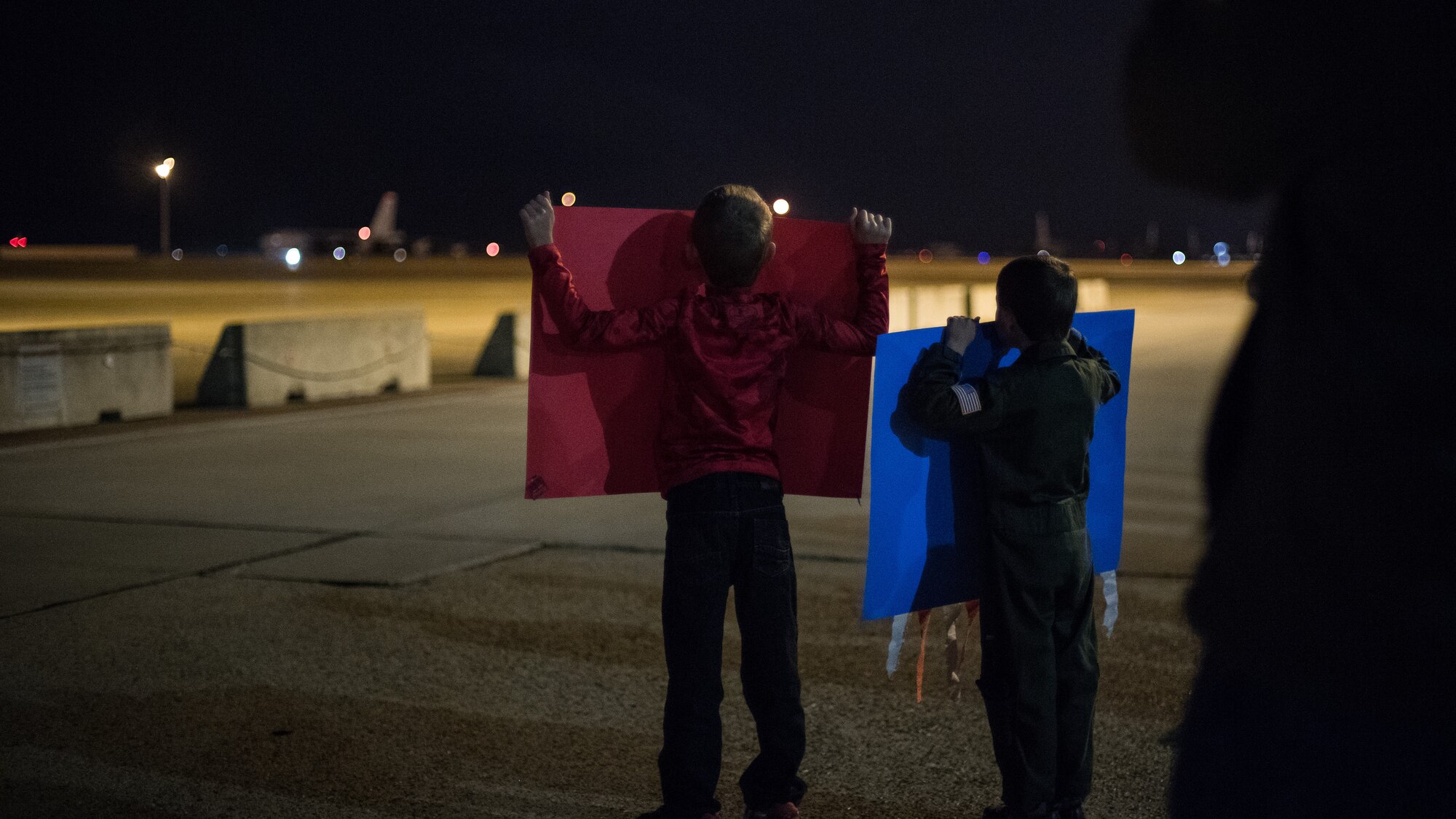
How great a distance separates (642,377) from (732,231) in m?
0.57

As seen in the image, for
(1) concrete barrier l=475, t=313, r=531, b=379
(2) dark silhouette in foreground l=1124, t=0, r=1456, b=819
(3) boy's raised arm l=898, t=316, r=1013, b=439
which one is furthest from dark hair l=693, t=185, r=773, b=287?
(1) concrete barrier l=475, t=313, r=531, b=379

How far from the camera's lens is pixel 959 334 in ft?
11.3

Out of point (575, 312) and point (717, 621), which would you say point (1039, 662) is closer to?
point (717, 621)

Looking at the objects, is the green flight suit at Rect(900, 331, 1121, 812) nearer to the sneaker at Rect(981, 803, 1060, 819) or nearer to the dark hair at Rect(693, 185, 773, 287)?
the sneaker at Rect(981, 803, 1060, 819)

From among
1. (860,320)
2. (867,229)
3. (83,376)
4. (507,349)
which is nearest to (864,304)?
(860,320)

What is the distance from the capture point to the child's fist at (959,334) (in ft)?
11.3

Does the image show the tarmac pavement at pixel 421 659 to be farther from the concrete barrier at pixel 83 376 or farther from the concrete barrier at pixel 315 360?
the concrete barrier at pixel 315 360

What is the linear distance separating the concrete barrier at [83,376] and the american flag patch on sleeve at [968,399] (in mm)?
10738

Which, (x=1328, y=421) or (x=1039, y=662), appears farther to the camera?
(x=1039, y=662)

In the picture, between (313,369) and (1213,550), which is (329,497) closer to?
(313,369)

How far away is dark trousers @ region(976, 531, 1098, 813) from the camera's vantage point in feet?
11.0

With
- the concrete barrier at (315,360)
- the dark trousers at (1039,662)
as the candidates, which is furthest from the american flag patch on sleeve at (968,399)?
the concrete barrier at (315,360)

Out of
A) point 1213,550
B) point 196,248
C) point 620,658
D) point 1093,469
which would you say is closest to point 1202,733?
point 1213,550

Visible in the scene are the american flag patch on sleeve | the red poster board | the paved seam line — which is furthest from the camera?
the paved seam line
